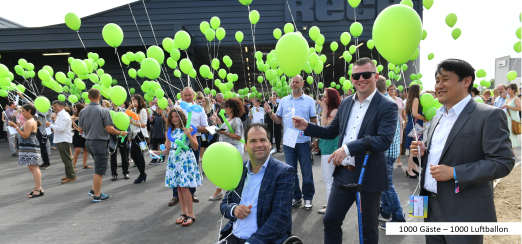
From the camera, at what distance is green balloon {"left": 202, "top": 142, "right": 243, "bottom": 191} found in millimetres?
1954

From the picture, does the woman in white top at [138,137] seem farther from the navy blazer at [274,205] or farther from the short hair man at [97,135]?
the navy blazer at [274,205]

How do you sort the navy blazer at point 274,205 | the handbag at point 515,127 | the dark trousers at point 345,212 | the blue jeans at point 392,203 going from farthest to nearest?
the handbag at point 515,127 → the blue jeans at point 392,203 → the dark trousers at point 345,212 → the navy blazer at point 274,205

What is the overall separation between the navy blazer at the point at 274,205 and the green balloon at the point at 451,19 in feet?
13.9

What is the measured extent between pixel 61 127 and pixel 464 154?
674 cm

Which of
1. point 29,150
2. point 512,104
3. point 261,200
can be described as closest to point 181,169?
point 261,200

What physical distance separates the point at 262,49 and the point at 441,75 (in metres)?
13.4

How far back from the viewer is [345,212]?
218cm

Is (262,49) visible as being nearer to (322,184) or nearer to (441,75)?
(322,184)

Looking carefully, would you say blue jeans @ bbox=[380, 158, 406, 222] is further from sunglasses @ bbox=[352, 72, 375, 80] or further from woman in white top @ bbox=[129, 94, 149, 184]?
woman in white top @ bbox=[129, 94, 149, 184]

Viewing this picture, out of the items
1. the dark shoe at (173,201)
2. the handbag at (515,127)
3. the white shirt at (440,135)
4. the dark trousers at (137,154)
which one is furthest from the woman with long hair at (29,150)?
the handbag at (515,127)

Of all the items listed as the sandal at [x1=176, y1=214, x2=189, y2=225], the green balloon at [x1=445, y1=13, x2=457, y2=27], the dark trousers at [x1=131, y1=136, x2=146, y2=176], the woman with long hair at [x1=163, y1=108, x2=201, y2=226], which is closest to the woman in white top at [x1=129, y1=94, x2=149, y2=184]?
the dark trousers at [x1=131, y1=136, x2=146, y2=176]

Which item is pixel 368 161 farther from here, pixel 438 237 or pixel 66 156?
pixel 66 156

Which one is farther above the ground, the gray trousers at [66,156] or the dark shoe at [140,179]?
the gray trousers at [66,156]

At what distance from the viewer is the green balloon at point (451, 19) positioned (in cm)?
454
